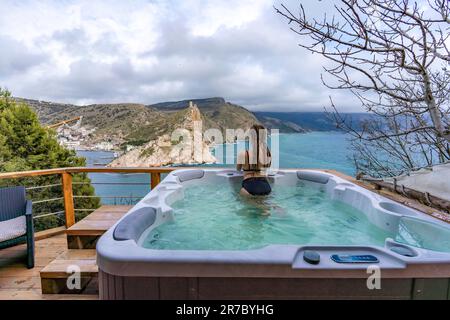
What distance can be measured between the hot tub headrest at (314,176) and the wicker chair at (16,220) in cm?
248

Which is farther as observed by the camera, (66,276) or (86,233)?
(86,233)

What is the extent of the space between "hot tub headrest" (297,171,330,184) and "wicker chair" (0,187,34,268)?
8.13 feet

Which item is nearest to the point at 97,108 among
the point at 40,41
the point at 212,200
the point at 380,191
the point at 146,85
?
the point at 146,85

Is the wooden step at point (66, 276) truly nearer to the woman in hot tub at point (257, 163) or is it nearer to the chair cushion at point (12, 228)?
the chair cushion at point (12, 228)

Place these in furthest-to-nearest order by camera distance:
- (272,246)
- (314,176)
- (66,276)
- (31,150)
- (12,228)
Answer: (31,150) < (314,176) < (12,228) < (66,276) < (272,246)

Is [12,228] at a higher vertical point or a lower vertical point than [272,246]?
lower

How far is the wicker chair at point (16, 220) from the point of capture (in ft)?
5.76

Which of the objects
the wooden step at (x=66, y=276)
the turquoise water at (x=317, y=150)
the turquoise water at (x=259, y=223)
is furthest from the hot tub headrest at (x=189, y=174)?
the turquoise water at (x=317, y=150)

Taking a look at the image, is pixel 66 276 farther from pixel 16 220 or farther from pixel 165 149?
pixel 165 149

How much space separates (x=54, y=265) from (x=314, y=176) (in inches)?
92.9

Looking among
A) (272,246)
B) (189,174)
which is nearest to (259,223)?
(272,246)

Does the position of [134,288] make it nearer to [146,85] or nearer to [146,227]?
[146,227]

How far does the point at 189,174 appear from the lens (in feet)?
8.96

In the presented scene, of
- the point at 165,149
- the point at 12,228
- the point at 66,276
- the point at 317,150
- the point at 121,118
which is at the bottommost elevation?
the point at 66,276
